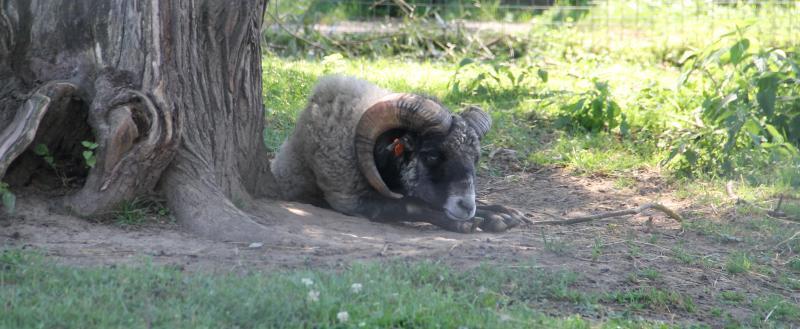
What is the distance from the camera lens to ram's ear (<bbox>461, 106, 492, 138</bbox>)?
7.56m

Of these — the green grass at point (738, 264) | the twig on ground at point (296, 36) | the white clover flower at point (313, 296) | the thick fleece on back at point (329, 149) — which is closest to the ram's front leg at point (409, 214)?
the thick fleece on back at point (329, 149)

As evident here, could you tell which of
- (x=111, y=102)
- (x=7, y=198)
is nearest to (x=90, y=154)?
(x=111, y=102)

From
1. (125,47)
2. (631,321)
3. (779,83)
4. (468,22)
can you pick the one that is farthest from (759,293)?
(468,22)

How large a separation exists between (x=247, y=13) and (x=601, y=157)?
13.6 feet

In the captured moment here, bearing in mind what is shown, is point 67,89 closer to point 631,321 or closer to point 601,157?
point 631,321

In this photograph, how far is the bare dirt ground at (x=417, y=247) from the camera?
5207mm

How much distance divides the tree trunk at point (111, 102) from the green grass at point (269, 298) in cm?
91

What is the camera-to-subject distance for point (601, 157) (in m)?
9.17

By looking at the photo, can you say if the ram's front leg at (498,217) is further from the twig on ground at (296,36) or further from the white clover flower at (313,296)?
the twig on ground at (296,36)

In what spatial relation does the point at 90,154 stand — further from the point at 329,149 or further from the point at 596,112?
the point at 596,112

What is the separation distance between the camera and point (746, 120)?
8.12m

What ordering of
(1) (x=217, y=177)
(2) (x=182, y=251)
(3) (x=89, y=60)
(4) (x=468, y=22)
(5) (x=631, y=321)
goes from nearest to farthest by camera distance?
(5) (x=631, y=321) → (2) (x=182, y=251) → (3) (x=89, y=60) → (1) (x=217, y=177) → (4) (x=468, y=22)

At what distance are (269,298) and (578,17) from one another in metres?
11.3

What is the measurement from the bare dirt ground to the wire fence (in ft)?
23.2
